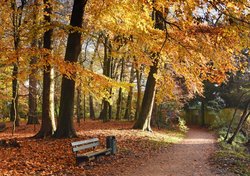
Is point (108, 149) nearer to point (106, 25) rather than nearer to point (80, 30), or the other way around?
point (80, 30)

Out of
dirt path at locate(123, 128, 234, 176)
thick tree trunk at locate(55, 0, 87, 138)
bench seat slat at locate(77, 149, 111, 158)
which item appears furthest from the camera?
thick tree trunk at locate(55, 0, 87, 138)

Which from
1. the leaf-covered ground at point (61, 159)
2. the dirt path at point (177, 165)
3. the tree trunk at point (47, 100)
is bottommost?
the dirt path at point (177, 165)

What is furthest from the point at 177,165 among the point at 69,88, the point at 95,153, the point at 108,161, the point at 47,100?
the point at 47,100

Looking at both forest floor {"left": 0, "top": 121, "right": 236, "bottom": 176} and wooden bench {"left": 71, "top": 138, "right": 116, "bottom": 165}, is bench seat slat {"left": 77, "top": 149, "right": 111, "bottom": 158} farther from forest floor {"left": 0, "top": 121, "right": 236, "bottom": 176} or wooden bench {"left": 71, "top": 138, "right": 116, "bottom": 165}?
forest floor {"left": 0, "top": 121, "right": 236, "bottom": 176}

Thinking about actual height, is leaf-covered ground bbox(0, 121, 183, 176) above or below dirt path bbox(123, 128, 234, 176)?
above

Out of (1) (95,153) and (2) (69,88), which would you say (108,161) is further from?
(2) (69,88)

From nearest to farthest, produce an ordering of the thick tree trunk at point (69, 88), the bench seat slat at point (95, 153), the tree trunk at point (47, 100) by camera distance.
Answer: the bench seat slat at point (95, 153) < the thick tree trunk at point (69, 88) < the tree trunk at point (47, 100)

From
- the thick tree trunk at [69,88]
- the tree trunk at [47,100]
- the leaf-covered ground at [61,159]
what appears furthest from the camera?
the tree trunk at [47,100]

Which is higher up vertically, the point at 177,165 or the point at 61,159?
the point at 61,159

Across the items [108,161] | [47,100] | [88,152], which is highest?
[47,100]

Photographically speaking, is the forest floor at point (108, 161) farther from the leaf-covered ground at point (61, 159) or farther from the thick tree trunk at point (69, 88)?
the thick tree trunk at point (69, 88)

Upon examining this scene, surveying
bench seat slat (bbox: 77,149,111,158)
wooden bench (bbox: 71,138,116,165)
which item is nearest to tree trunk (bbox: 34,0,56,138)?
wooden bench (bbox: 71,138,116,165)

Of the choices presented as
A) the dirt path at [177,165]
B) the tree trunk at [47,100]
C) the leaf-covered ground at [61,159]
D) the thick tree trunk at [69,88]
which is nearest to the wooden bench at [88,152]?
the leaf-covered ground at [61,159]

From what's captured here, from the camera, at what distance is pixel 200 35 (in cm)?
1573
